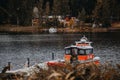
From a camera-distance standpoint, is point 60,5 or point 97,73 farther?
point 60,5

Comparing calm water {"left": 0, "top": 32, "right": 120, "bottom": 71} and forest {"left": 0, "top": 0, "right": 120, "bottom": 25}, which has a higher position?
forest {"left": 0, "top": 0, "right": 120, "bottom": 25}

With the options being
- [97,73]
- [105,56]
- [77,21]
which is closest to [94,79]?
[97,73]

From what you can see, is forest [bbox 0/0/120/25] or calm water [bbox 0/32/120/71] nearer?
calm water [bbox 0/32/120/71]

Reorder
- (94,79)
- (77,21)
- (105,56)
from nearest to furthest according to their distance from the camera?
1. (94,79)
2. (105,56)
3. (77,21)

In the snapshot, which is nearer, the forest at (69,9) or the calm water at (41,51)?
the calm water at (41,51)

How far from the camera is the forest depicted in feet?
584

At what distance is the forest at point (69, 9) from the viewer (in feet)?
584

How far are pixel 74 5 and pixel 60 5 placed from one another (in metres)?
7.23

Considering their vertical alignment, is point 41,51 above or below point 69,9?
below

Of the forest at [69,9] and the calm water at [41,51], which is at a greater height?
the forest at [69,9]

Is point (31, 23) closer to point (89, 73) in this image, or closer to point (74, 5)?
point (74, 5)

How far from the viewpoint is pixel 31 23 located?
593 ft

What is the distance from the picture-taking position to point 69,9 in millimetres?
183000

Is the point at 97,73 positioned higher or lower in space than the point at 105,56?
higher
